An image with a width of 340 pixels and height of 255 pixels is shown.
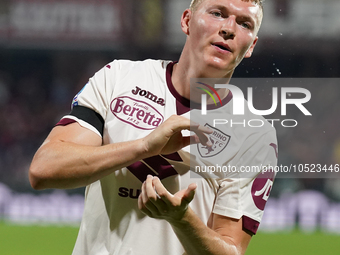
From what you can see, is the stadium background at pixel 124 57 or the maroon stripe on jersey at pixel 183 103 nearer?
the maroon stripe on jersey at pixel 183 103

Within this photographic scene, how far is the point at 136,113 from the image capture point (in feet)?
6.61

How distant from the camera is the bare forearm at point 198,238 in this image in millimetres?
1717

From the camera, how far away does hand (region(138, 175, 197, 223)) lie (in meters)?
1.55

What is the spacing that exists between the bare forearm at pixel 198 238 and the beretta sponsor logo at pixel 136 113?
455 mm

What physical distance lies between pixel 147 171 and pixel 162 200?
16.4 inches

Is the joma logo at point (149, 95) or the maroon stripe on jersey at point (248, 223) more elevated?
the joma logo at point (149, 95)

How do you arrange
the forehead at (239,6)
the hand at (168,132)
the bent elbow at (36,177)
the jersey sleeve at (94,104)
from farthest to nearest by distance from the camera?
the forehead at (239,6)
the jersey sleeve at (94,104)
the bent elbow at (36,177)
the hand at (168,132)

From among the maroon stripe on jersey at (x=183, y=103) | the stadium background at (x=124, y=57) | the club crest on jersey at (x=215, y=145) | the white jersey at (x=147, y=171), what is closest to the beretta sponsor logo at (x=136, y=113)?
the white jersey at (x=147, y=171)

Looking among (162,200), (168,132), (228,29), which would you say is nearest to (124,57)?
(228,29)

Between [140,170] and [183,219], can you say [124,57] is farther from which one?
[183,219]

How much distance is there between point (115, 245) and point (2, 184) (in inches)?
287

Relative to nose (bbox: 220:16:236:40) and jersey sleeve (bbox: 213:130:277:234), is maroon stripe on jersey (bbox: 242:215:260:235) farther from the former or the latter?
nose (bbox: 220:16:236:40)

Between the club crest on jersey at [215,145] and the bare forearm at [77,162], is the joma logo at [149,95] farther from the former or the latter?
the bare forearm at [77,162]

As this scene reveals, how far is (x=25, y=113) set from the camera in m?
10.8
